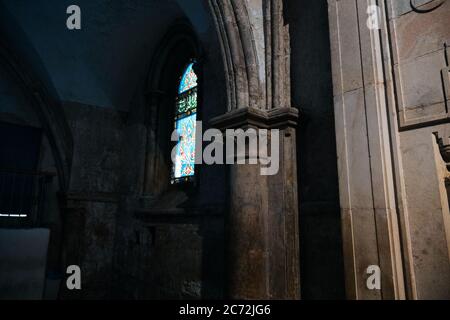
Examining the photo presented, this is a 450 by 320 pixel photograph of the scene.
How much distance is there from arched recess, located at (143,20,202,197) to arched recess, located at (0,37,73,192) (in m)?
1.32

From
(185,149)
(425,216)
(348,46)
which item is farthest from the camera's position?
(185,149)

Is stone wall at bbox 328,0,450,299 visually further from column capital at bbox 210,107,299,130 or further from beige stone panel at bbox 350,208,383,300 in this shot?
column capital at bbox 210,107,299,130

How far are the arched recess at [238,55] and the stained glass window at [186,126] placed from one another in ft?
5.73

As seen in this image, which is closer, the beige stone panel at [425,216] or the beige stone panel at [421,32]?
the beige stone panel at [425,216]

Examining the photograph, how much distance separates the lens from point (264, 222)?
8.59 ft

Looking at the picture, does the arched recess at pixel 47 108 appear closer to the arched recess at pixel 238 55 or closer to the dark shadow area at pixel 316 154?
the arched recess at pixel 238 55

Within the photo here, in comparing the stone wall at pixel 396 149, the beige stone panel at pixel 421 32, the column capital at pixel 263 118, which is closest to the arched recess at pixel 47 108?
the column capital at pixel 263 118

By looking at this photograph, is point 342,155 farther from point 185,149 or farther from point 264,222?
point 185,149

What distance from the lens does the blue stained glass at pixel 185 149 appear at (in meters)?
4.62

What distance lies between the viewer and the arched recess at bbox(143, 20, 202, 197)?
5059mm

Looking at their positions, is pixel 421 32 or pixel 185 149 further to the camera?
pixel 185 149

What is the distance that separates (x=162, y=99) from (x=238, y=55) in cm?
274

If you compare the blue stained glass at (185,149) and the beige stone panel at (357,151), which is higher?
the blue stained glass at (185,149)

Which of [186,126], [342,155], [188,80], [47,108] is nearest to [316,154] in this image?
[342,155]
